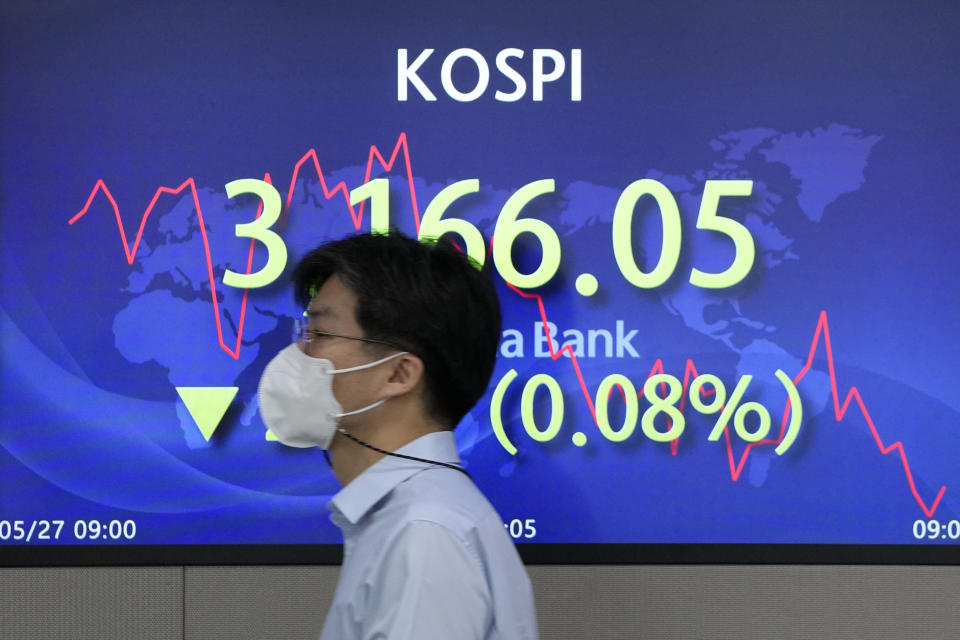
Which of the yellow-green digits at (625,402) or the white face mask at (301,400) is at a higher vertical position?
the white face mask at (301,400)

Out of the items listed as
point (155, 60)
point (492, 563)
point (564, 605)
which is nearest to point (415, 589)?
point (492, 563)

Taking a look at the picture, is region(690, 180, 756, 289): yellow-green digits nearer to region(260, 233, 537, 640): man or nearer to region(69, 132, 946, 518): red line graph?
region(69, 132, 946, 518): red line graph

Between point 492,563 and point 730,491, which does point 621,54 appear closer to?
point 730,491

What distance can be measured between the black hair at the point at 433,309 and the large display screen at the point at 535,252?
88 centimetres

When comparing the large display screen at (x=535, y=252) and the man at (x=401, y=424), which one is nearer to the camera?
the man at (x=401, y=424)

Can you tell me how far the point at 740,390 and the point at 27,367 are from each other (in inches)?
57.9

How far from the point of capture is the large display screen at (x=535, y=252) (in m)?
2.05

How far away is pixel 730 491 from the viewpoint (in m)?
2.05
